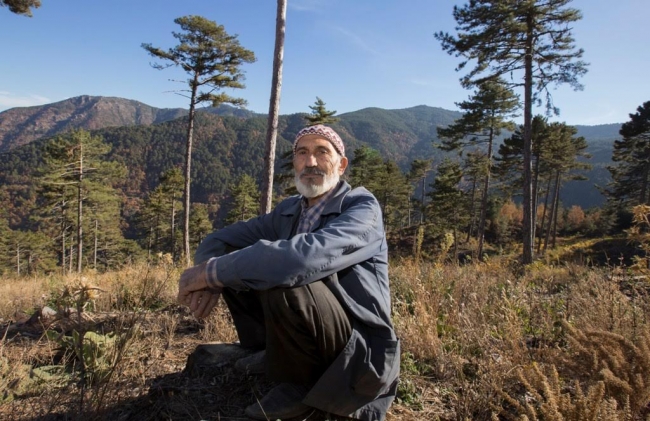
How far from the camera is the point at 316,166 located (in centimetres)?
229

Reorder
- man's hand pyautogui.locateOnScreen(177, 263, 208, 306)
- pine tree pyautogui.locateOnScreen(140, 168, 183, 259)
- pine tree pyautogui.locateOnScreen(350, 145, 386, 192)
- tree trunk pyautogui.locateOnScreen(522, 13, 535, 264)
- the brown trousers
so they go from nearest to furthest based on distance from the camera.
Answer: the brown trousers < man's hand pyautogui.locateOnScreen(177, 263, 208, 306) < tree trunk pyautogui.locateOnScreen(522, 13, 535, 264) < pine tree pyautogui.locateOnScreen(350, 145, 386, 192) < pine tree pyautogui.locateOnScreen(140, 168, 183, 259)

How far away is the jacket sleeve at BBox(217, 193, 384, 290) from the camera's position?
153cm

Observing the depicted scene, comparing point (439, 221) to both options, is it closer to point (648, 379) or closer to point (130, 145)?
point (648, 379)

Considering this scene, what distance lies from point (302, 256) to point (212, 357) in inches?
51.3

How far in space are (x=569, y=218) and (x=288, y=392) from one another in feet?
183

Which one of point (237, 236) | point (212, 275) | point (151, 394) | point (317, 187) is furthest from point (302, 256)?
point (151, 394)

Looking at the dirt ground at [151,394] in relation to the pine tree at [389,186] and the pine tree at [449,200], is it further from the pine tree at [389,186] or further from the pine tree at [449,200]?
the pine tree at [389,186]

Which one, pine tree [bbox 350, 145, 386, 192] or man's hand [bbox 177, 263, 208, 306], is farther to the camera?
pine tree [bbox 350, 145, 386, 192]

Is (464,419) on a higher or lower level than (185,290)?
lower

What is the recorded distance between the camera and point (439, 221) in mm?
33500

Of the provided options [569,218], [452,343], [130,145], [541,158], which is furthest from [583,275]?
[130,145]

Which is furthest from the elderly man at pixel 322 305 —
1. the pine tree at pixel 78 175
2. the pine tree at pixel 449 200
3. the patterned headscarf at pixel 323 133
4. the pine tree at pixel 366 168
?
the pine tree at pixel 366 168

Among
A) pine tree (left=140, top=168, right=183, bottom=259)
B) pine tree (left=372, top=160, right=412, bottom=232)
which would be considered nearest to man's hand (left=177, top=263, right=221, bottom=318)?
pine tree (left=140, top=168, right=183, bottom=259)

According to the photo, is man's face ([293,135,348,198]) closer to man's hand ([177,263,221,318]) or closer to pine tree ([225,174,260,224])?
man's hand ([177,263,221,318])
